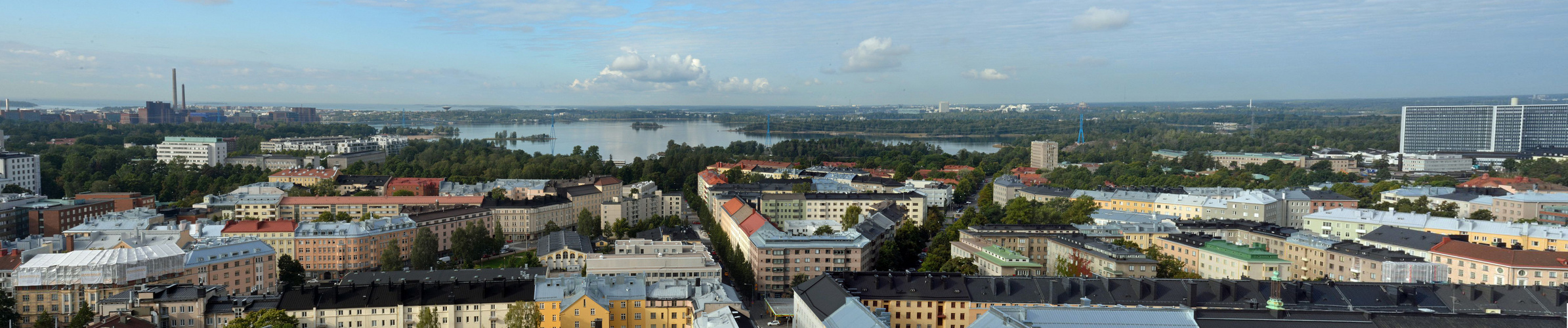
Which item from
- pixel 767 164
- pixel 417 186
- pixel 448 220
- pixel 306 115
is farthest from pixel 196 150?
pixel 306 115

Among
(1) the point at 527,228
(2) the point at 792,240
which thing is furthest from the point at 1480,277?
(1) the point at 527,228

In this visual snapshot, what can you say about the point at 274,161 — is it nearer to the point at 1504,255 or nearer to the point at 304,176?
the point at 304,176

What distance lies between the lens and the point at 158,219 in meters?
17.2

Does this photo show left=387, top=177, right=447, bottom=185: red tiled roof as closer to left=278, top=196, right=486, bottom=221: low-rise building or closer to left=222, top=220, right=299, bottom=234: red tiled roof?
left=278, top=196, right=486, bottom=221: low-rise building

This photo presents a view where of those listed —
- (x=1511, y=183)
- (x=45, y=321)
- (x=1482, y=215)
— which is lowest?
(x=45, y=321)

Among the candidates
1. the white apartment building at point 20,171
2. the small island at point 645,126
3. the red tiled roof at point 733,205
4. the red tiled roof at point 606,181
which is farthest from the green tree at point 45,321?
the small island at point 645,126

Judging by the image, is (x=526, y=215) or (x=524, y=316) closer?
(x=524, y=316)

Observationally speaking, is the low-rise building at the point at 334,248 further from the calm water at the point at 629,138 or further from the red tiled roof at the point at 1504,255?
the calm water at the point at 629,138

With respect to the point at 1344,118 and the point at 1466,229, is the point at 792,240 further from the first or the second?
the point at 1344,118

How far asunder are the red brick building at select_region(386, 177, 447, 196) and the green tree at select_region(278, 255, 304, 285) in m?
9.16

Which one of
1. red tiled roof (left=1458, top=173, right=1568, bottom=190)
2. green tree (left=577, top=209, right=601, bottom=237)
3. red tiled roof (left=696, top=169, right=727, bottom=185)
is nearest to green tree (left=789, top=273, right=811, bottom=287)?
green tree (left=577, top=209, right=601, bottom=237)

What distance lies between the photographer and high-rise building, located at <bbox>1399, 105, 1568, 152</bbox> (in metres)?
37.6

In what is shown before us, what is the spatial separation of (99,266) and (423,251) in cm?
427

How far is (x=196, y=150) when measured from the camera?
35.0 metres
